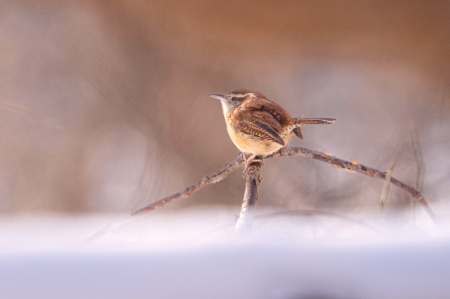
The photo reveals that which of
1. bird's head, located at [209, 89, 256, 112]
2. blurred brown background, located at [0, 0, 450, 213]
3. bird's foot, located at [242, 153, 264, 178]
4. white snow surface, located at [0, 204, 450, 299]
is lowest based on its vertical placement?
white snow surface, located at [0, 204, 450, 299]

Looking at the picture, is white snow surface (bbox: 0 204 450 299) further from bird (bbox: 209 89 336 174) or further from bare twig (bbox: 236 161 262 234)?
bird (bbox: 209 89 336 174)

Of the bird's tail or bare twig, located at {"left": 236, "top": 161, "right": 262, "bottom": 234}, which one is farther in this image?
the bird's tail

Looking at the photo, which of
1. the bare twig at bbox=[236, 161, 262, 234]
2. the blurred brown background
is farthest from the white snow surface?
the blurred brown background

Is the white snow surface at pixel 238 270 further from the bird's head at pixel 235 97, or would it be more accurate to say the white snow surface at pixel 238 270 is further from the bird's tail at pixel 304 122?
the bird's head at pixel 235 97

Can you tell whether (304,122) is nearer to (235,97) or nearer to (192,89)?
(235,97)

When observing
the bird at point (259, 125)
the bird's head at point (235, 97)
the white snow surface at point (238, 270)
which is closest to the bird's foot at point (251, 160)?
the bird at point (259, 125)

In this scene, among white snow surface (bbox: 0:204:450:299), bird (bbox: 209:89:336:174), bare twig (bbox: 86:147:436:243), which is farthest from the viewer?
bird (bbox: 209:89:336:174)

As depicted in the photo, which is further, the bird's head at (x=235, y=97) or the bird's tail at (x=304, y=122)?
the bird's head at (x=235, y=97)
